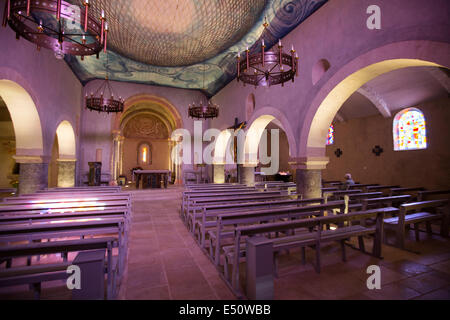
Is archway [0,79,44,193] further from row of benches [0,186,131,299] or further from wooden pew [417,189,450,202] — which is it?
wooden pew [417,189,450,202]

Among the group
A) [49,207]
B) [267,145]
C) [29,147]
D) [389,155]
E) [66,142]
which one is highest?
[267,145]

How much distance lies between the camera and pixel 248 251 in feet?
8.12

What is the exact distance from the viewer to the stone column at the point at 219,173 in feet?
44.5

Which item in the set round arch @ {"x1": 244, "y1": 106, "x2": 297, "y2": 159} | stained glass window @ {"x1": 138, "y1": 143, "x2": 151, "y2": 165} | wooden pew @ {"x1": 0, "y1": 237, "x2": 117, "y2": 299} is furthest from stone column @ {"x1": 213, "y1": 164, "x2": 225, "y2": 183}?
wooden pew @ {"x1": 0, "y1": 237, "x2": 117, "y2": 299}

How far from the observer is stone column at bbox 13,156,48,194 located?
23.8 ft

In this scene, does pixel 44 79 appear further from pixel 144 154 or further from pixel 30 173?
pixel 144 154

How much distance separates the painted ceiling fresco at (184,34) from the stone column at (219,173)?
4721 mm

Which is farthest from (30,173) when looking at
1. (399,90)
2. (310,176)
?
(399,90)

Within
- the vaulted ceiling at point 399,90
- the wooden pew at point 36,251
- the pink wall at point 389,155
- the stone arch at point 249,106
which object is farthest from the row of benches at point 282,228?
the stone arch at point 249,106

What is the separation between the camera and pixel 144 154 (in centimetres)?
1877

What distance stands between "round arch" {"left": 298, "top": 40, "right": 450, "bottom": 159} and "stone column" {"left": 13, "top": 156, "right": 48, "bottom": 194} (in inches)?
332

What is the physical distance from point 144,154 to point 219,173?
8255mm
